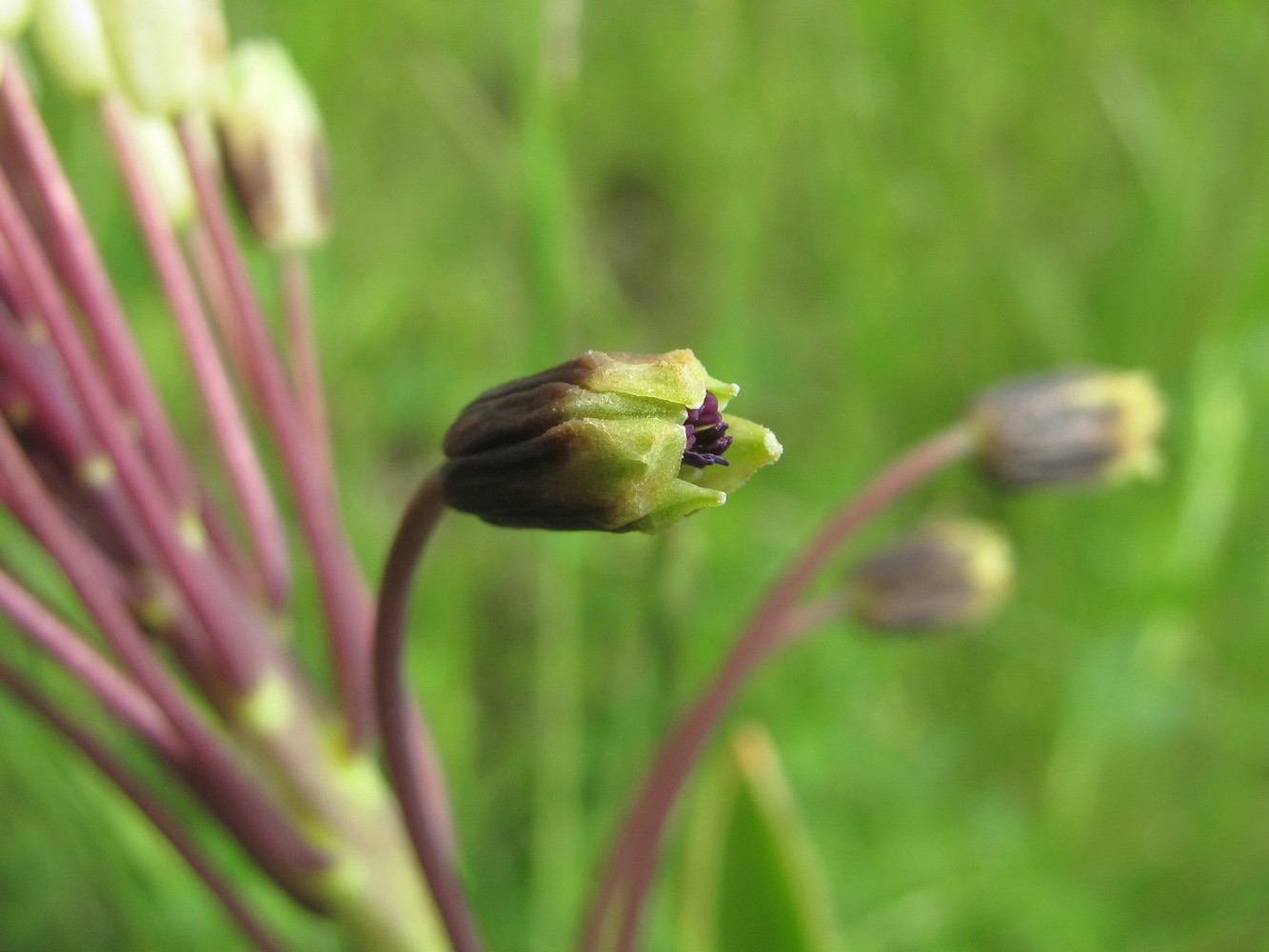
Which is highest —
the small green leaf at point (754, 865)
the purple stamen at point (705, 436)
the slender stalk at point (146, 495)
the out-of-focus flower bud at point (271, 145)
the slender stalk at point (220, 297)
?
the out-of-focus flower bud at point (271, 145)

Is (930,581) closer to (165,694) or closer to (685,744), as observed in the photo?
(685,744)

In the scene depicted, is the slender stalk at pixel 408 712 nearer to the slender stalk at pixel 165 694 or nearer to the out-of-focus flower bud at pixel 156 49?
the slender stalk at pixel 165 694

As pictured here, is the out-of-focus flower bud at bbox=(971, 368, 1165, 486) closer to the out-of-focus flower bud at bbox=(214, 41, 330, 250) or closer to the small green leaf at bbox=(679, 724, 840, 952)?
the small green leaf at bbox=(679, 724, 840, 952)

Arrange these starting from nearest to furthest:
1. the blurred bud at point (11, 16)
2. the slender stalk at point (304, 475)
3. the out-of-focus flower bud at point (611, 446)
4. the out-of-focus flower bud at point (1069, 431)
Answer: the out-of-focus flower bud at point (611, 446) → the blurred bud at point (11, 16) → the slender stalk at point (304, 475) → the out-of-focus flower bud at point (1069, 431)

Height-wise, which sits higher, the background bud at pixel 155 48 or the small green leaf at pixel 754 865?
the background bud at pixel 155 48

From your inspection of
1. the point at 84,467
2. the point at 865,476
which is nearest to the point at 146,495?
the point at 84,467

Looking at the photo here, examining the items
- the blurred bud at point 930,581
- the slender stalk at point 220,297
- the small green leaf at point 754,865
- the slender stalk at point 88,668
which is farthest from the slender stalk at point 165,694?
the blurred bud at point 930,581

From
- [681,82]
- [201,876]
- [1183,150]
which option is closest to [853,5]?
[1183,150]

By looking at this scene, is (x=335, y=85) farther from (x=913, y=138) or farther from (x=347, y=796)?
(x=347, y=796)
